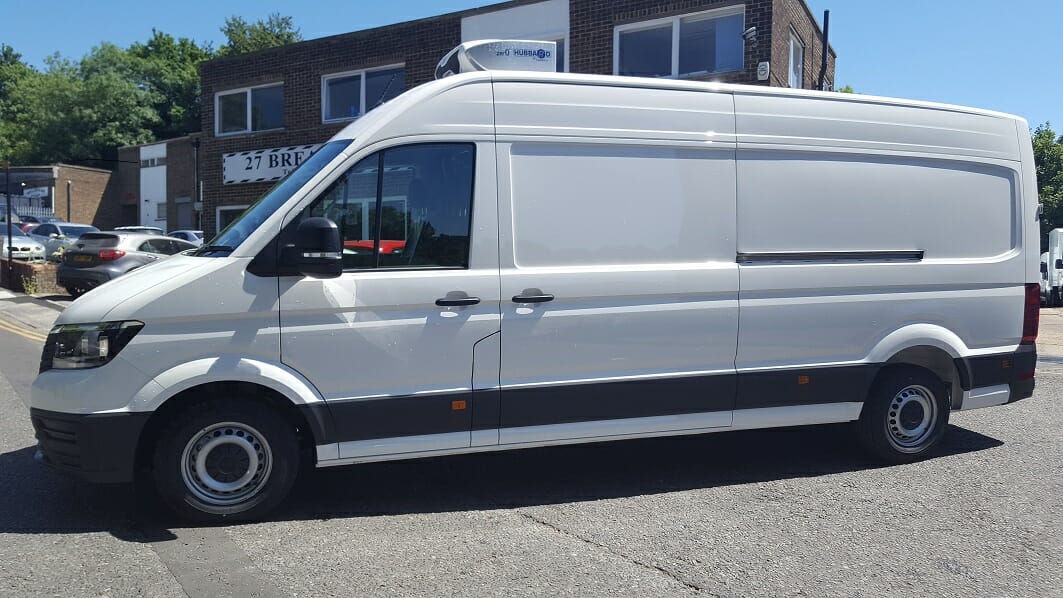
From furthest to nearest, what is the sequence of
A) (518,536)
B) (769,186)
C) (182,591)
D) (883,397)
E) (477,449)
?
1. (883,397)
2. (769,186)
3. (477,449)
4. (518,536)
5. (182,591)

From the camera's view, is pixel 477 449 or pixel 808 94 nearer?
pixel 477 449

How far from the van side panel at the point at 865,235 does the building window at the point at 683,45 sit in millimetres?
9055

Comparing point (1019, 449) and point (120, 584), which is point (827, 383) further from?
point (120, 584)

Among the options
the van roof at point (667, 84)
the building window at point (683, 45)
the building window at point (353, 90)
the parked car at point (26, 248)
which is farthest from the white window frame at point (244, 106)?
the van roof at point (667, 84)

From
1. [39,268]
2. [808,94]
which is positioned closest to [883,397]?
[808,94]

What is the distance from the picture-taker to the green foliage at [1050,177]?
130 ft

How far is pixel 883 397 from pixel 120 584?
470 cm

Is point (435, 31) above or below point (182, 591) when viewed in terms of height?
above

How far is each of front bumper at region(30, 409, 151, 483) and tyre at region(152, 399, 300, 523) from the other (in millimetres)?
138

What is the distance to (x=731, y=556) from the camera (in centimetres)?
390

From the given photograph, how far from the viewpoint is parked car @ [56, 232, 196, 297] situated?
48.1ft

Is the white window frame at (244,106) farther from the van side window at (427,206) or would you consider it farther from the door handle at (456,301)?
the door handle at (456,301)

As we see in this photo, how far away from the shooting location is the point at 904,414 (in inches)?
221

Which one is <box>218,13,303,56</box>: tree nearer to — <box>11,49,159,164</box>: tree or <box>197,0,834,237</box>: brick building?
<box>11,49,159,164</box>: tree
